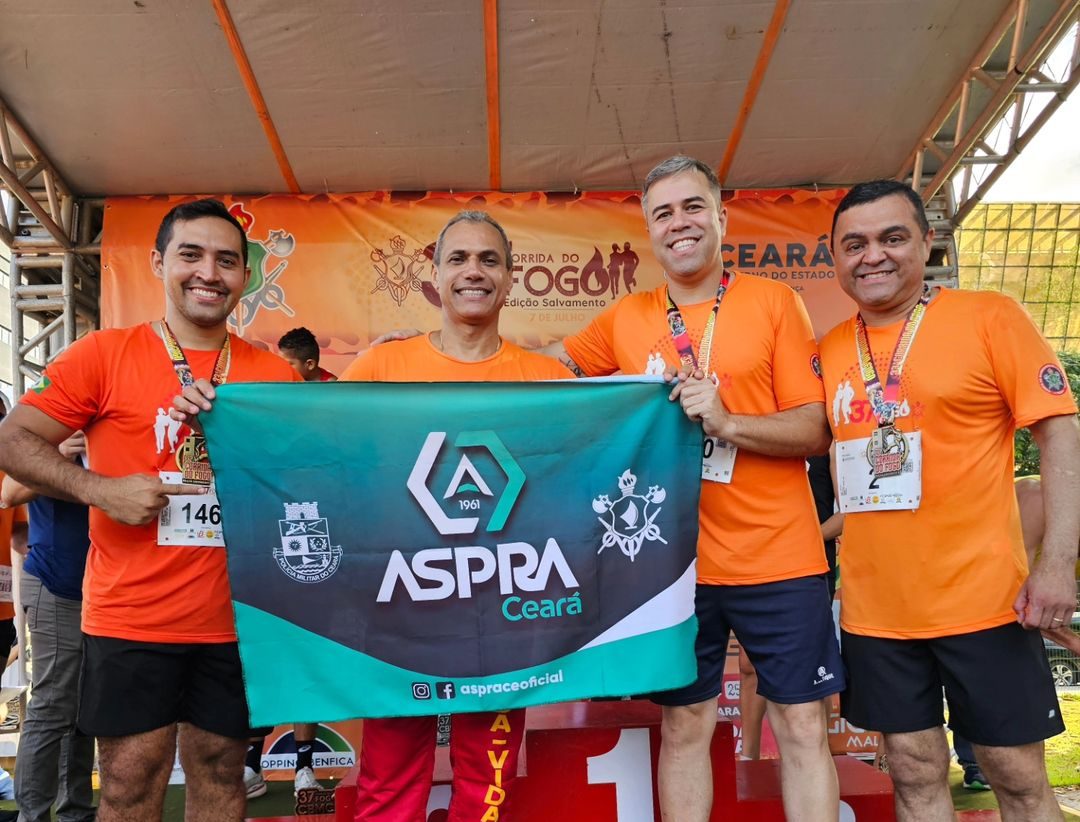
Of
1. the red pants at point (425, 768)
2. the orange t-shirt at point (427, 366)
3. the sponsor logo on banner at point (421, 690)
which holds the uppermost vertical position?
the orange t-shirt at point (427, 366)

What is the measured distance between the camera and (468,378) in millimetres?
2146

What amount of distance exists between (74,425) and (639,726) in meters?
1.81

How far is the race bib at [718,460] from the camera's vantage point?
212 centimetres

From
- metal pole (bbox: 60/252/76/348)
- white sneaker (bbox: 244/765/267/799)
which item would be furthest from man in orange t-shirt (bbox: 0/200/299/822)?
metal pole (bbox: 60/252/76/348)

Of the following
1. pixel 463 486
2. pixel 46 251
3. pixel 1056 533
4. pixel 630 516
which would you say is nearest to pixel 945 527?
pixel 1056 533

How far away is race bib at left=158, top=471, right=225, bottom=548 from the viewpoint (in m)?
2.04

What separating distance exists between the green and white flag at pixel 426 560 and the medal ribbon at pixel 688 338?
0.35 m

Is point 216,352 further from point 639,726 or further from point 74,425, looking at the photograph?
point 639,726

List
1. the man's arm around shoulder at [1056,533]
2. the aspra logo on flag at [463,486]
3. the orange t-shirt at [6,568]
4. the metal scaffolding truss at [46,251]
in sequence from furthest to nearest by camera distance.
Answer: the metal scaffolding truss at [46,251] < the orange t-shirt at [6,568] < the aspra logo on flag at [463,486] < the man's arm around shoulder at [1056,533]

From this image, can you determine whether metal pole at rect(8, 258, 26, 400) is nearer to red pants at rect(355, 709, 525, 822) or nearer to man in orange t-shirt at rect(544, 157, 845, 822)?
red pants at rect(355, 709, 525, 822)

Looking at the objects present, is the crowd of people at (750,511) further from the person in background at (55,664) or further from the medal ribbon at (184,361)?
the person in background at (55,664)

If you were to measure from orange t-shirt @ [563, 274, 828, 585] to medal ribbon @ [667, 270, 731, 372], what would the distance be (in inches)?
0.6

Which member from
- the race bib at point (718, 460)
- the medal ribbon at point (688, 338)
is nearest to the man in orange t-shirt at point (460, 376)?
the medal ribbon at point (688, 338)

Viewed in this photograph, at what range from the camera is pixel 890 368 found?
2.10 metres
